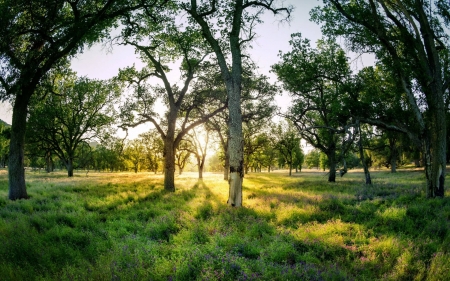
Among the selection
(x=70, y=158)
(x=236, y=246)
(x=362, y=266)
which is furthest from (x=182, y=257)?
(x=70, y=158)

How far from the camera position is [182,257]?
476 cm

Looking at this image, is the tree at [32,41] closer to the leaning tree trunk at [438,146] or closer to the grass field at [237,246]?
the grass field at [237,246]

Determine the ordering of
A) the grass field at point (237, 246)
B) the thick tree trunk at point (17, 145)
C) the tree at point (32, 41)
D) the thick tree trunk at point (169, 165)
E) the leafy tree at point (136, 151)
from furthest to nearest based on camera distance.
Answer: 1. the leafy tree at point (136, 151)
2. the thick tree trunk at point (169, 165)
3. the thick tree trunk at point (17, 145)
4. the tree at point (32, 41)
5. the grass field at point (237, 246)

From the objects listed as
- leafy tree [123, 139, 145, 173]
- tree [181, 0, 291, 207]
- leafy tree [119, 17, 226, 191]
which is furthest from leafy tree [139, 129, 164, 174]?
tree [181, 0, 291, 207]

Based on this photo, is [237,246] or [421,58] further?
[421,58]

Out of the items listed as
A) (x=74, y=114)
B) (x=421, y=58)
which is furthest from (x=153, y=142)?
(x=421, y=58)

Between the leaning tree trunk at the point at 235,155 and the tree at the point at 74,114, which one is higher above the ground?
the tree at the point at 74,114

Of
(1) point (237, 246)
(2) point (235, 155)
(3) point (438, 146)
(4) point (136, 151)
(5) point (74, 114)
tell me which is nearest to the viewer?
(1) point (237, 246)

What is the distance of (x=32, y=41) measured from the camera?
11562 millimetres

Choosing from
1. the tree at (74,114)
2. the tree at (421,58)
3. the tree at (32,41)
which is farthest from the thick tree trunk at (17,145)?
the tree at (74,114)

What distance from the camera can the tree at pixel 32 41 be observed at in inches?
394

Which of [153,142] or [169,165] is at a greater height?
[153,142]

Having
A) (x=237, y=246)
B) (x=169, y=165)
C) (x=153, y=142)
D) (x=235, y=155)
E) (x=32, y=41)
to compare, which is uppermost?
(x=32, y=41)

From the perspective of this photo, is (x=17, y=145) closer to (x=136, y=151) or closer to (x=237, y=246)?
(x=237, y=246)
